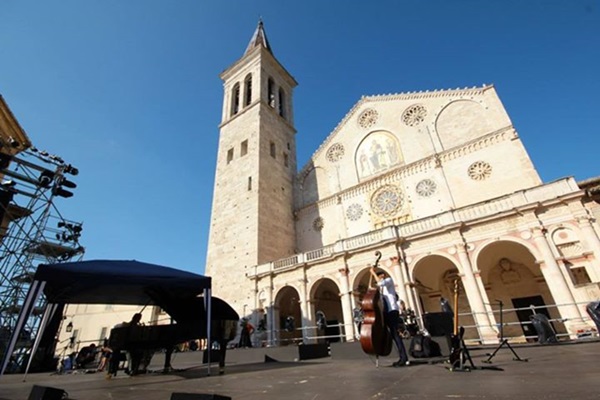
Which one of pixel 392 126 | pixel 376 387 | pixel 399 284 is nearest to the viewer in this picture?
pixel 376 387

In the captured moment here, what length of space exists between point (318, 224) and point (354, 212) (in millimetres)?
2669

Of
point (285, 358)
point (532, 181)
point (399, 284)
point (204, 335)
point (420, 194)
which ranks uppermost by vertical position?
point (420, 194)

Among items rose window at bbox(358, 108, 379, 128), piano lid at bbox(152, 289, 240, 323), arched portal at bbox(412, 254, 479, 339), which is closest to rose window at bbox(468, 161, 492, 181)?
arched portal at bbox(412, 254, 479, 339)

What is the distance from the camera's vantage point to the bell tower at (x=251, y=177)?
1667 cm

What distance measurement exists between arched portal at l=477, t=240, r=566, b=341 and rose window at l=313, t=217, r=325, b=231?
9.13 meters

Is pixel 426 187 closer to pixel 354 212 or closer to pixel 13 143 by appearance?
pixel 354 212

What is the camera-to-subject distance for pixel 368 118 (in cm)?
1914

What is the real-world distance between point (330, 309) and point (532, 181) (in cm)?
1186

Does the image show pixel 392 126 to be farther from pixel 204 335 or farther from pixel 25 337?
pixel 25 337

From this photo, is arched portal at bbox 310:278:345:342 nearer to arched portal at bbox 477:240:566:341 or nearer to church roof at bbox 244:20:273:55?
arched portal at bbox 477:240:566:341

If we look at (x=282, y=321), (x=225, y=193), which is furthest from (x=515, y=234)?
(x=225, y=193)

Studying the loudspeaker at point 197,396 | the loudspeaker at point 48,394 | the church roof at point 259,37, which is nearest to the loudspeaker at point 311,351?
the loudspeaker at point 48,394

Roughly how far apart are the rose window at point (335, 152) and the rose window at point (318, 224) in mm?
4391

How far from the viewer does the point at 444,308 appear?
24.2ft
